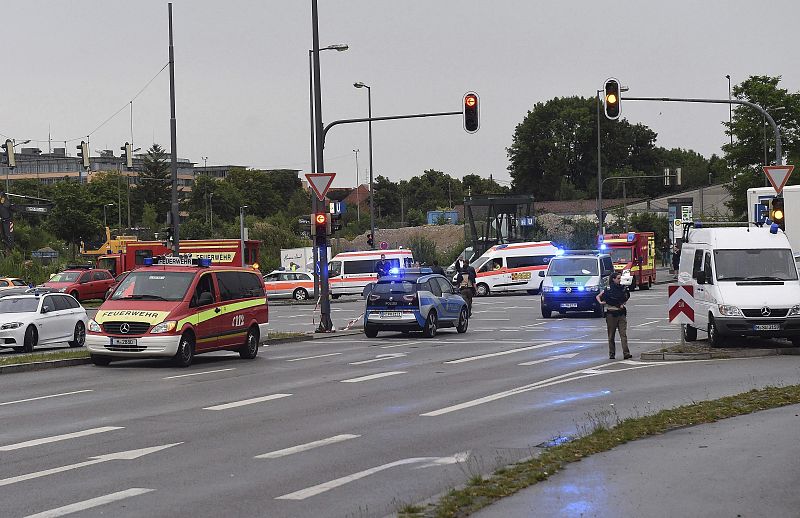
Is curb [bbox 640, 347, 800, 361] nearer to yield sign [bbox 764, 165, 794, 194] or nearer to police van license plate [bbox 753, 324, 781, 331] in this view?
police van license plate [bbox 753, 324, 781, 331]

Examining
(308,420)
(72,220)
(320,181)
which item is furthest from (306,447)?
(72,220)

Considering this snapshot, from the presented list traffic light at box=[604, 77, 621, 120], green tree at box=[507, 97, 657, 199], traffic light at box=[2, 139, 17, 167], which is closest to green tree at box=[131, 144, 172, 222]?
green tree at box=[507, 97, 657, 199]

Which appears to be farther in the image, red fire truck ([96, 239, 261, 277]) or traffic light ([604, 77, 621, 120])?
red fire truck ([96, 239, 261, 277])

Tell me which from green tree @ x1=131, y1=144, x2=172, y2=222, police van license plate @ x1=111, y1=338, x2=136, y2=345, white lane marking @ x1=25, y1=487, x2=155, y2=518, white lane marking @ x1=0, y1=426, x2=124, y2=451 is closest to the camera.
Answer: white lane marking @ x1=25, y1=487, x2=155, y2=518

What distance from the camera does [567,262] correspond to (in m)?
40.8

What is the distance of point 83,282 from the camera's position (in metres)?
57.2

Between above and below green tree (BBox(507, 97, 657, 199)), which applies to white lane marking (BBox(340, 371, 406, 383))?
below

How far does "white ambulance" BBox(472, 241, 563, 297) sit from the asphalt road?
113ft

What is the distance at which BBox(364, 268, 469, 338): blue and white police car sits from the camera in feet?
104

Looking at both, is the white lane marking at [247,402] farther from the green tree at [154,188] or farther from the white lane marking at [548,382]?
the green tree at [154,188]

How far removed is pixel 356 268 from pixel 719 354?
1545 inches

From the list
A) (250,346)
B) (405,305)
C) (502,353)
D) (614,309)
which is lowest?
(502,353)

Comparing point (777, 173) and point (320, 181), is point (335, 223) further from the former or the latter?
point (777, 173)

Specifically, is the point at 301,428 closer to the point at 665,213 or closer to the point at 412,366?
the point at 412,366
